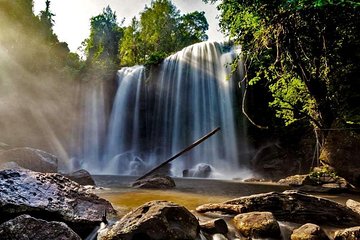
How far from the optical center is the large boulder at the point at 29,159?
10398mm

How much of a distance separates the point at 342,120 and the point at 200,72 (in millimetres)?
13991

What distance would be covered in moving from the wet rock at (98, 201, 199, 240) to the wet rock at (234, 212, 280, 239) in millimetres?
819

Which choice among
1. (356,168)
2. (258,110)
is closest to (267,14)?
(356,168)

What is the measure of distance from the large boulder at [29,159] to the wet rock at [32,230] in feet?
26.0

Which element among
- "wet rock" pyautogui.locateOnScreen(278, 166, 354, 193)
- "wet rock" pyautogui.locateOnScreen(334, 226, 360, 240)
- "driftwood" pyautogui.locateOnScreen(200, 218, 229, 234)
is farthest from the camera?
"wet rock" pyautogui.locateOnScreen(278, 166, 354, 193)

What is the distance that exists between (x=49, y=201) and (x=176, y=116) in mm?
18039

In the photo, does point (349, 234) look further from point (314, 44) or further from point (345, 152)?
point (314, 44)

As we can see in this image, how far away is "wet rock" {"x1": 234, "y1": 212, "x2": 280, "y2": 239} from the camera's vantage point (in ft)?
13.5

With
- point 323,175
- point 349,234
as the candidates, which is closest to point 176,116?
point 323,175

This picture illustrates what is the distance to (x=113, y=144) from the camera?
23.6m

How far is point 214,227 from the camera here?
4105 millimetres

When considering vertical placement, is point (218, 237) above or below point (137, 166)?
below

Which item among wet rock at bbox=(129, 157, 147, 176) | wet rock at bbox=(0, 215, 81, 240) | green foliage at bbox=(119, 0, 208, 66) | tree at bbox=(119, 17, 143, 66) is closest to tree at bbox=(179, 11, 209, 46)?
green foliage at bbox=(119, 0, 208, 66)

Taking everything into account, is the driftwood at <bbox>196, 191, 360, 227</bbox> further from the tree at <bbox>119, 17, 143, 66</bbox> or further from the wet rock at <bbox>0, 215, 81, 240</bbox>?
the tree at <bbox>119, 17, 143, 66</bbox>
